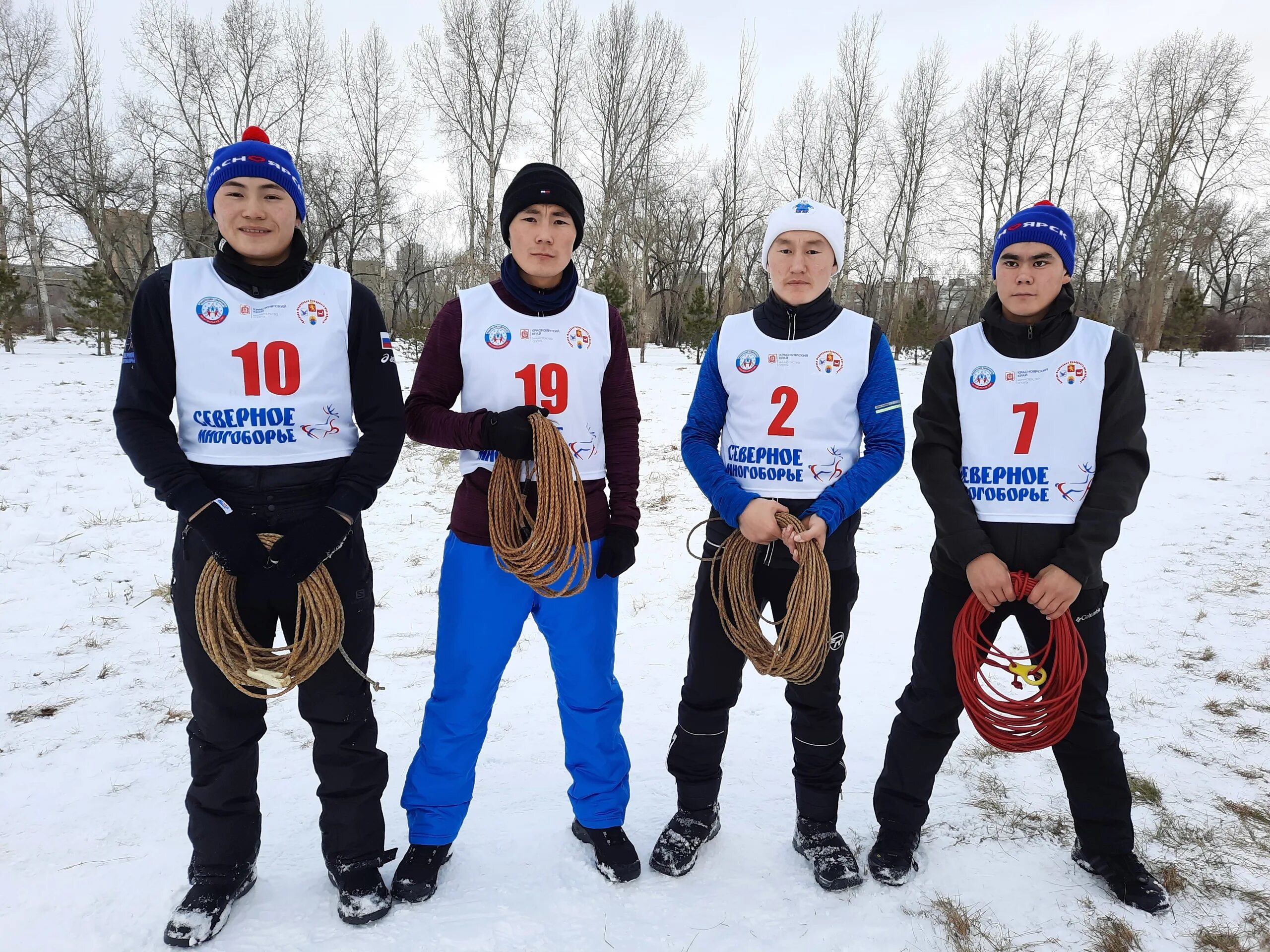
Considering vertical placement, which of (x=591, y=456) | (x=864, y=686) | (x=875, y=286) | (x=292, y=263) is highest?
(x=875, y=286)

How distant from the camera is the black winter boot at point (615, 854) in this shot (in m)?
2.36

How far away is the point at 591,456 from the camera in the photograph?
242 centimetres

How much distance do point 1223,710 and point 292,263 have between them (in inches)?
185

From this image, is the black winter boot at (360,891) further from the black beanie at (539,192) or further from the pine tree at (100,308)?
the pine tree at (100,308)

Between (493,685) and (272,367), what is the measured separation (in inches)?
50.0

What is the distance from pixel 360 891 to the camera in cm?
217

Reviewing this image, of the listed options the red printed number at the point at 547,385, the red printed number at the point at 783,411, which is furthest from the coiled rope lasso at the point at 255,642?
the red printed number at the point at 783,411

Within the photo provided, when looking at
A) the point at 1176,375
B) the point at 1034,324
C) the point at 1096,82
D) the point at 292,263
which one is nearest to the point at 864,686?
the point at 1034,324

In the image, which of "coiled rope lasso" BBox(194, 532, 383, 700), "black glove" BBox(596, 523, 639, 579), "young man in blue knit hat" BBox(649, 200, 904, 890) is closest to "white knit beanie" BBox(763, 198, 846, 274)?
"young man in blue knit hat" BBox(649, 200, 904, 890)

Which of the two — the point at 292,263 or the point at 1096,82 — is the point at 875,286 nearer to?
the point at 1096,82

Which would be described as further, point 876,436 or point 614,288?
point 614,288

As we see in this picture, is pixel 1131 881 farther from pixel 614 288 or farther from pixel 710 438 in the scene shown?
pixel 614 288

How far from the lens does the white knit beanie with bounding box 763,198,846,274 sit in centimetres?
238

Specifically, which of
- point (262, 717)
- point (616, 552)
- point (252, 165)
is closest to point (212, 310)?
point (252, 165)
